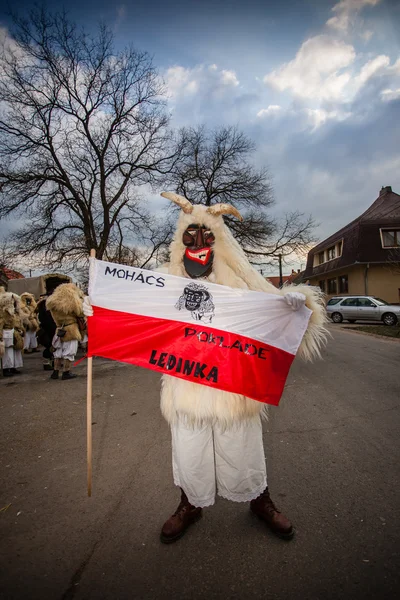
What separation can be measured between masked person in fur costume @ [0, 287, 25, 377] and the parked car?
17.0 m

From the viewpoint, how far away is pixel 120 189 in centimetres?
1531

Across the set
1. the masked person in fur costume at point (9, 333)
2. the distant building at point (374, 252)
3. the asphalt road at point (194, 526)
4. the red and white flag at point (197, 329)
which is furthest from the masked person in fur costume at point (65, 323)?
the distant building at point (374, 252)

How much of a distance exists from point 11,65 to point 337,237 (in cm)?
2616

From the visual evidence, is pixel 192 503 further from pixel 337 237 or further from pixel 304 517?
pixel 337 237

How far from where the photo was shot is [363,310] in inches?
718

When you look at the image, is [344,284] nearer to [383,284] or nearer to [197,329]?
[383,284]

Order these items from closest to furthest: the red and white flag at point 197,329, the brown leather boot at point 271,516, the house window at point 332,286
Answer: the brown leather boot at point 271,516 → the red and white flag at point 197,329 → the house window at point 332,286

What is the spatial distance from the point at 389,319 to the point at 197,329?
17.9 metres

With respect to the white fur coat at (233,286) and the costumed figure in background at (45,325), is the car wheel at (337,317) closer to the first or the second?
the costumed figure in background at (45,325)

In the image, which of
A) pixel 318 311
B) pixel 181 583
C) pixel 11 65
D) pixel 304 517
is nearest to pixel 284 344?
pixel 318 311

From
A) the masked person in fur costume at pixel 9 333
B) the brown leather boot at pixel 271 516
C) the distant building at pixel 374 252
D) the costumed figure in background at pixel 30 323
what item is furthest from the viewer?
the distant building at pixel 374 252

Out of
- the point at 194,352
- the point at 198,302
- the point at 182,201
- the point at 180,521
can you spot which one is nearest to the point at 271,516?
the point at 180,521

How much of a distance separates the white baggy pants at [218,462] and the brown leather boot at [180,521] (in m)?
0.11

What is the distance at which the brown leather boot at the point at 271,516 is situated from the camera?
2099 millimetres
